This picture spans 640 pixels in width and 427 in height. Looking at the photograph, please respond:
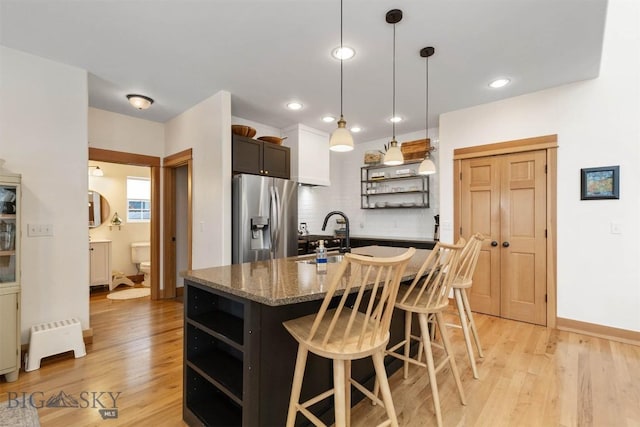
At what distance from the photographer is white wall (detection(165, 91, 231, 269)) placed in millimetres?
3266

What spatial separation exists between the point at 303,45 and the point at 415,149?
277cm

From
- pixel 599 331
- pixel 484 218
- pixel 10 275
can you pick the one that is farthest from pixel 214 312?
pixel 599 331

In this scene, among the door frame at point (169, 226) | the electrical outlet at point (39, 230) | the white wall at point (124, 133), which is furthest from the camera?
the door frame at point (169, 226)

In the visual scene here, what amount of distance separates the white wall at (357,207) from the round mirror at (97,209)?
11.1 ft

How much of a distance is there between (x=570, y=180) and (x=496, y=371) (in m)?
2.18

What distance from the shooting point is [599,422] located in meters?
1.74

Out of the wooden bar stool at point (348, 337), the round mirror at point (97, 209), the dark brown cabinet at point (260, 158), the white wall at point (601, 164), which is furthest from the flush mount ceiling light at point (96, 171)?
the white wall at point (601, 164)

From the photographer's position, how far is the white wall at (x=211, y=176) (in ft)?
10.7

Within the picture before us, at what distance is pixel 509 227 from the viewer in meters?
3.49

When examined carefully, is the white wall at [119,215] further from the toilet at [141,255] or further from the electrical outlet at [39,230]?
the electrical outlet at [39,230]

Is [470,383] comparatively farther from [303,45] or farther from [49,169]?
[49,169]

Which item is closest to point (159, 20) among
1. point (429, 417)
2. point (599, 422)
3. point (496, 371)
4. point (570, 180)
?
point (429, 417)

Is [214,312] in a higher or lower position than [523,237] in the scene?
lower

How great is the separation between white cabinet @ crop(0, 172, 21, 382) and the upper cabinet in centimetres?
290
